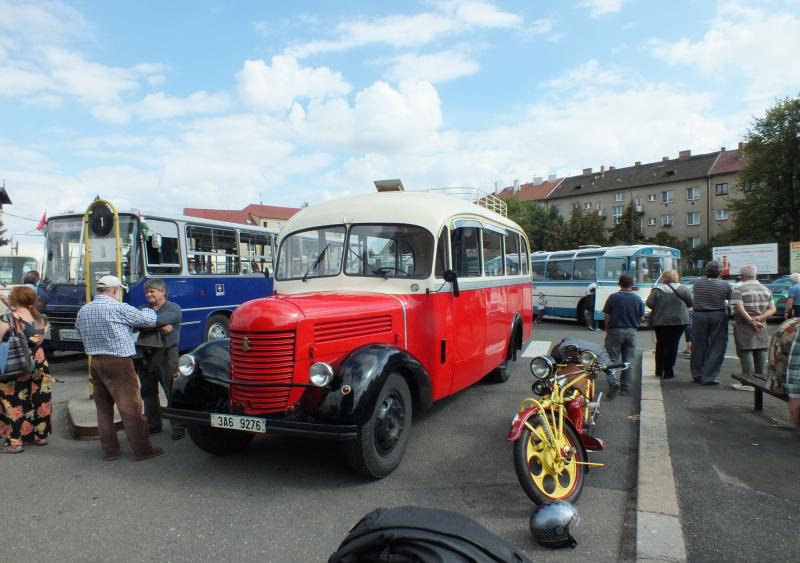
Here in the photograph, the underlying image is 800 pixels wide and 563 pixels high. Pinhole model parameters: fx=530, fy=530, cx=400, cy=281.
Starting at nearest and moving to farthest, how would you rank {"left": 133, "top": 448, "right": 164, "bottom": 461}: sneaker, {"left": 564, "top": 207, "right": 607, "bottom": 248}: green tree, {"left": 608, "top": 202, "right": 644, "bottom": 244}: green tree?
{"left": 133, "top": 448, "right": 164, "bottom": 461}: sneaker → {"left": 608, "top": 202, "right": 644, "bottom": 244}: green tree → {"left": 564, "top": 207, "right": 607, "bottom": 248}: green tree

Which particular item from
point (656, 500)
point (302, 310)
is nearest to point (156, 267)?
point (302, 310)

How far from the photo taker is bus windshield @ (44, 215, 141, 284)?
9.10 meters

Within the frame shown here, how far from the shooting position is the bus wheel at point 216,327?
10.7 metres

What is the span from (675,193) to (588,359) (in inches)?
2464

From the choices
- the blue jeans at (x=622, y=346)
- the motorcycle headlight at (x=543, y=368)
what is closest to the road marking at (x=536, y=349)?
the blue jeans at (x=622, y=346)

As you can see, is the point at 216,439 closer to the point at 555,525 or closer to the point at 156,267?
the point at 555,525

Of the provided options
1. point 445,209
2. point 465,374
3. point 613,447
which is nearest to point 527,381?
point 465,374

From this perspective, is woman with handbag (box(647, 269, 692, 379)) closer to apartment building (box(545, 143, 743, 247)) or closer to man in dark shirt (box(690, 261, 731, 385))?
man in dark shirt (box(690, 261, 731, 385))

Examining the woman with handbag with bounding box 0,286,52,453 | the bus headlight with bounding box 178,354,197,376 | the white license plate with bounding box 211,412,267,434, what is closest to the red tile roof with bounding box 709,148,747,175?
the bus headlight with bounding box 178,354,197,376

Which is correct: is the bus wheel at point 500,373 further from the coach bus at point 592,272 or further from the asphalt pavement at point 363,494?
the coach bus at point 592,272

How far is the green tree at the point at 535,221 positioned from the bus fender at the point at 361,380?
52.9 m

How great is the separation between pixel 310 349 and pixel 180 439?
2342 mm

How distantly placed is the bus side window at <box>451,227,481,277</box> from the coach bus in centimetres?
976

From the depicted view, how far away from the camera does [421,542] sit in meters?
1.73
